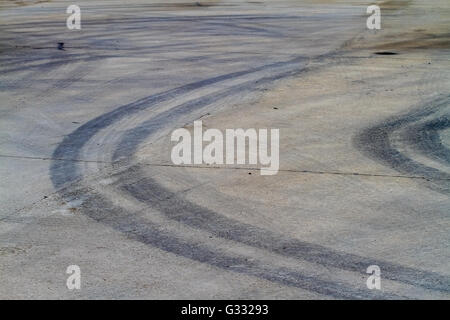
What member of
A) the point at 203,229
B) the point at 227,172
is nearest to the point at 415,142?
the point at 227,172

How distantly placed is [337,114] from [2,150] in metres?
5.26

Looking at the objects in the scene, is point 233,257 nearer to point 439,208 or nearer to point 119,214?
point 119,214

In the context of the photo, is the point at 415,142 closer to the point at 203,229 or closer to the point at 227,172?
the point at 227,172

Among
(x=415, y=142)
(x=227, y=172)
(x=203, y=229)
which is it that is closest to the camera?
(x=203, y=229)

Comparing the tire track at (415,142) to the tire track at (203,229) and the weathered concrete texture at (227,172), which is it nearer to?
the weathered concrete texture at (227,172)

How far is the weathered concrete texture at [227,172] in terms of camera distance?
271 inches

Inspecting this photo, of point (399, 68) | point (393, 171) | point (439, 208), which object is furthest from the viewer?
point (399, 68)

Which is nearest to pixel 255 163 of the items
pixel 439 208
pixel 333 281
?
pixel 439 208

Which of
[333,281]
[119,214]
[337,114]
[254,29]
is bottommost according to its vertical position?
[333,281]

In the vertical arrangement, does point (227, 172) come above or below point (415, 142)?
below

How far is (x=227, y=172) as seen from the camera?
9.52 m

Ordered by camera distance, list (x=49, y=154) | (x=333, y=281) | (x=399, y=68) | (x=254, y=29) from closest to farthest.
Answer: (x=333, y=281)
(x=49, y=154)
(x=399, y=68)
(x=254, y=29)

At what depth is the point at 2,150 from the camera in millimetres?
10578

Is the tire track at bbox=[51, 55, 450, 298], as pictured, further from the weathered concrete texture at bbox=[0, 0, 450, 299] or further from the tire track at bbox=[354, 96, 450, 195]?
the tire track at bbox=[354, 96, 450, 195]
